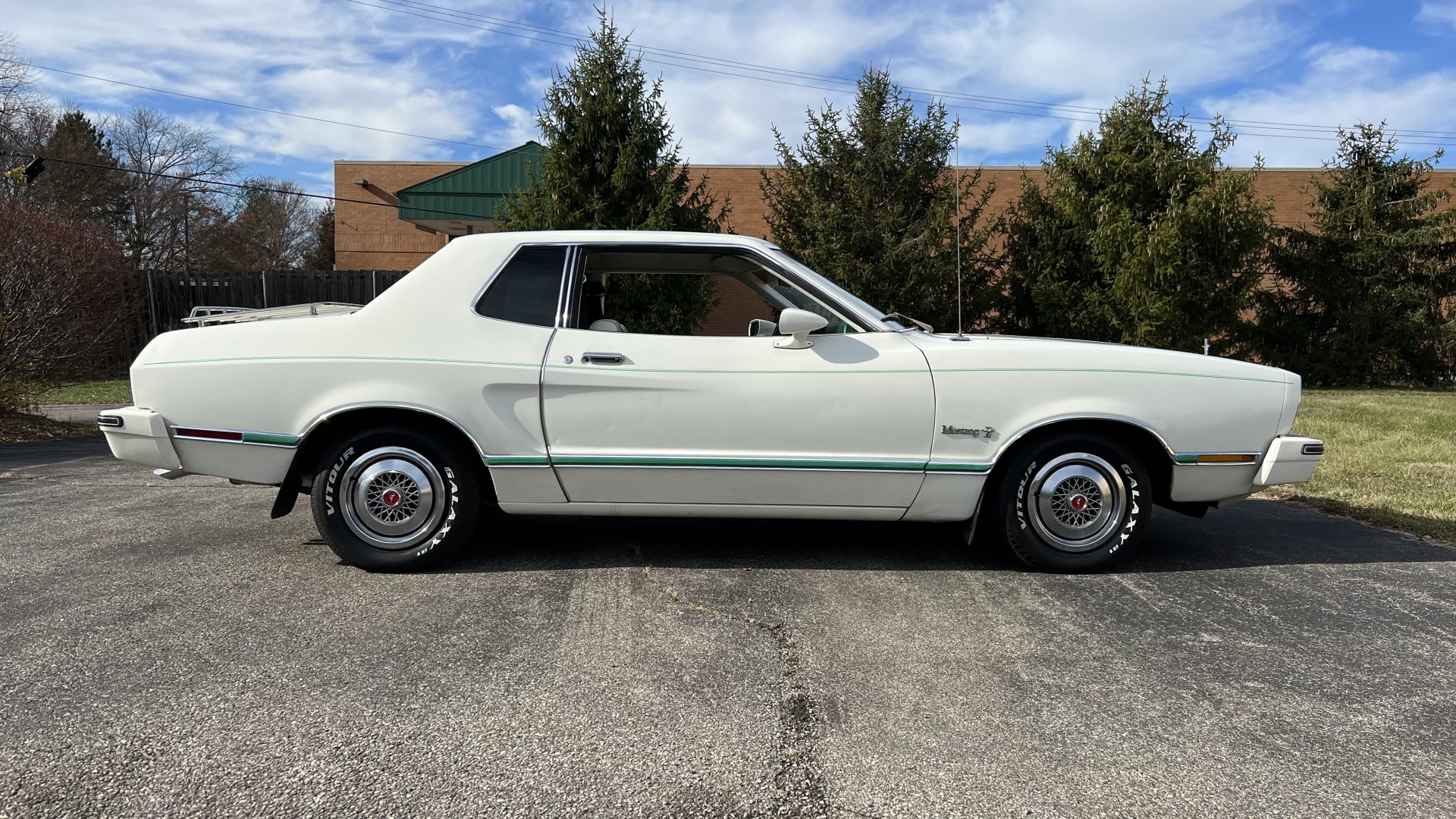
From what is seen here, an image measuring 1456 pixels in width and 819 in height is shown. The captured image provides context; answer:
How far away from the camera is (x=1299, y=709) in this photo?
2.83 meters

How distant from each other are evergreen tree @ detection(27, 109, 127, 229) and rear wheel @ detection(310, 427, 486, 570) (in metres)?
33.3

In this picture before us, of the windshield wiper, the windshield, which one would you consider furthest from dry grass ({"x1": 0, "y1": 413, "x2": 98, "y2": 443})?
the windshield wiper

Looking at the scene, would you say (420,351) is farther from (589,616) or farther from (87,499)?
(87,499)

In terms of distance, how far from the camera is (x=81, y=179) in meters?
35.9

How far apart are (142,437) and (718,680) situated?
3064 mm

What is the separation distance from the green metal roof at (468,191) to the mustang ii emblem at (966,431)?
651 inches

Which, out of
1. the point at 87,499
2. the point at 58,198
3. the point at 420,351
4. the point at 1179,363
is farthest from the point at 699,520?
the point at 58,198

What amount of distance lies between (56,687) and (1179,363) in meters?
4.57

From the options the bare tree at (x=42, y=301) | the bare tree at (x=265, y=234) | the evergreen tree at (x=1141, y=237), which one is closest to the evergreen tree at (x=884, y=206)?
the evergreen tree at (x=1141, y=237)

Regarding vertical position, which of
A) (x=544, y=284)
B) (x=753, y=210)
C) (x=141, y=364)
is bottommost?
(x=141, y=364)

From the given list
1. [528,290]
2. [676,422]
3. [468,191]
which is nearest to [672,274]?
[528,290]

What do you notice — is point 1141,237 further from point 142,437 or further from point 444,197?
point 142,437

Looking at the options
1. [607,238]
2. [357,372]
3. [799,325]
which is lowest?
[357,372]

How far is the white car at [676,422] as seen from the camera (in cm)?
417
